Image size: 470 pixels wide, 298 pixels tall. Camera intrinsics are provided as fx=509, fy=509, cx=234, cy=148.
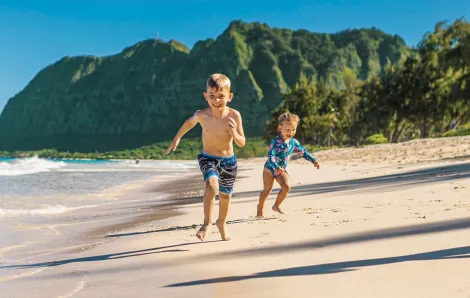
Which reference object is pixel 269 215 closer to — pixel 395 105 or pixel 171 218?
pixel 171 218

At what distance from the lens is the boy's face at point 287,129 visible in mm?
7465

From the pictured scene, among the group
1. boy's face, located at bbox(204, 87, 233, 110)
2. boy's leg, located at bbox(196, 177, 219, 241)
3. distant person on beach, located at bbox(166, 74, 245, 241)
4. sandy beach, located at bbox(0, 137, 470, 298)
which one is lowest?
sandy beach, located at bbox(0, 137, 470, 298)

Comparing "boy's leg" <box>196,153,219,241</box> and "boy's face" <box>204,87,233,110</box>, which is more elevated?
"boy's face" <box>204,87,233,110</box>

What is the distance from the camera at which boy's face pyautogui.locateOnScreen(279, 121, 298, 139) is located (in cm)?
746

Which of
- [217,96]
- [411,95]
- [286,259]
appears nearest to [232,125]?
[217,96]

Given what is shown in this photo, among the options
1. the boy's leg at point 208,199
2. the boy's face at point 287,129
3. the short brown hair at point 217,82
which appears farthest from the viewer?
the boy's face at point 287,129

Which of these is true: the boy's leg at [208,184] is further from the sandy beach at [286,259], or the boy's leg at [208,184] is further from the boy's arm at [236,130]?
the boy's arm at [236,130]

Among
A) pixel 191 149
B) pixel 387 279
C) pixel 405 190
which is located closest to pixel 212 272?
pixel 387 279

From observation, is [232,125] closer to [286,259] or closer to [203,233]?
[203,233]

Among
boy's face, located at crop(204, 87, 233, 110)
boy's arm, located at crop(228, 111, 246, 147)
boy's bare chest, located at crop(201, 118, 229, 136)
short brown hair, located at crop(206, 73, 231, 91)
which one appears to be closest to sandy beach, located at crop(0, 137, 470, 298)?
boy's arm, located at crop(228, 111, 246, 147)

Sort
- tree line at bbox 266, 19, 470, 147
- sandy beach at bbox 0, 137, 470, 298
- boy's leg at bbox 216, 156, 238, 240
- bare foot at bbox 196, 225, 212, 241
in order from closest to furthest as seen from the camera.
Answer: sandy beach at bbox 0, 137, 470, 298 → bare foot at bbox 196, 225, 212, 241 → boy's leg at bbox 216, 156, 238, 240 → tree line at bbox 266, 19, 470, 147

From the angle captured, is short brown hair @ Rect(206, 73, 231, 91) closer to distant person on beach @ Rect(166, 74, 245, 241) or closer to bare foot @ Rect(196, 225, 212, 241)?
distant person on beach @ Rect(166, 74, 245, 241)

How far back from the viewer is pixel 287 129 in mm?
7492

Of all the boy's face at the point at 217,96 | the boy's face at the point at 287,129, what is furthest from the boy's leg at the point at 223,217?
the boy's face at the point at 287,129
